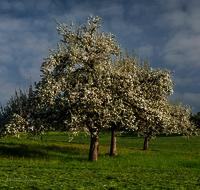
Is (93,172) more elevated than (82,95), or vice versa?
(82,95)

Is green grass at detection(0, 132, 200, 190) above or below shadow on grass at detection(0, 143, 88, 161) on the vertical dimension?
above

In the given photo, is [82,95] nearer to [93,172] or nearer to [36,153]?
[93,172]

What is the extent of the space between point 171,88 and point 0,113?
22550mm

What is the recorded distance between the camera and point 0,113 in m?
25.6

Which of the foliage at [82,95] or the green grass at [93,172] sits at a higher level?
the foliage at [82,95]

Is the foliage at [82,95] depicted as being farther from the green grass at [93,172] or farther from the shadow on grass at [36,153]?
the shadow on grass at [36,153]

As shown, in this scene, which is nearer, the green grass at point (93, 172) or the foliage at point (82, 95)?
the green grass at point (93, 172)

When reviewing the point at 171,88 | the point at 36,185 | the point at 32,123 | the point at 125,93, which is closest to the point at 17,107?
the point at 32,123

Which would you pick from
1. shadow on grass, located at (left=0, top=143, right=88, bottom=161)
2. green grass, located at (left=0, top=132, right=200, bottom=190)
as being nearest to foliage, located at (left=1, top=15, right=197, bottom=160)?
green grass, located at (left=0, top=132, right=200, bottom=190)

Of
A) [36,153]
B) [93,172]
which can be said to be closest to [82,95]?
[93,172]

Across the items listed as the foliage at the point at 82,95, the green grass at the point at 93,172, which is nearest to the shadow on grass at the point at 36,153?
the green grass at the point at 93,172

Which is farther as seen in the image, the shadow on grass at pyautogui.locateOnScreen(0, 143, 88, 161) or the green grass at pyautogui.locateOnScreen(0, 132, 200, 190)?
the shadow on grass at pyautogui.locateOnScreen(0, 143, 88, 161)

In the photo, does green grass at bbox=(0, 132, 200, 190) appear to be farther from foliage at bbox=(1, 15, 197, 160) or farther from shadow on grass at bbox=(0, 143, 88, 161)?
foliage at bbox=(1, 15, 197, 160)

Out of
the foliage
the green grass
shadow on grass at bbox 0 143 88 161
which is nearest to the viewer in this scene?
the green grass
